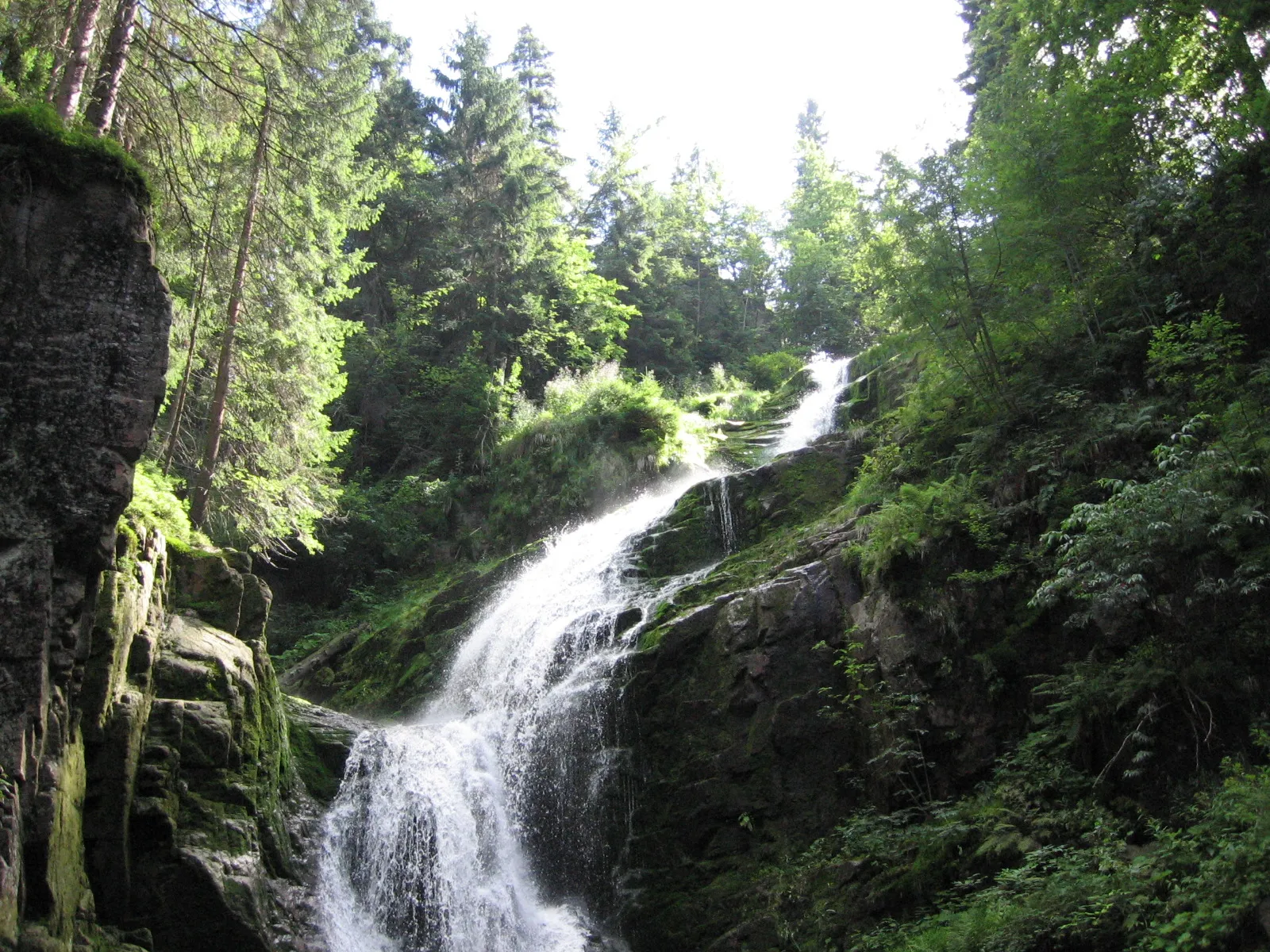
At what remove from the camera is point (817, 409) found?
22.4m

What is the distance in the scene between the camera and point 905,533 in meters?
9.44

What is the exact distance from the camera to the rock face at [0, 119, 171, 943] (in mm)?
6086

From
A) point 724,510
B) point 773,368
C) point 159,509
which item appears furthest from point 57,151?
point 773,368

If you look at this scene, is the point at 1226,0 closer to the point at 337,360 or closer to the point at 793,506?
the point at 793,506

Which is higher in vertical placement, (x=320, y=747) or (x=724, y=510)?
(x=724, y=510)

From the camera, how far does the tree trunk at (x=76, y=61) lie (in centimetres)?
777

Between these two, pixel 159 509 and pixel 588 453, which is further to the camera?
pixel 588 453

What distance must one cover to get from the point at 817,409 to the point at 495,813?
48.0 feet

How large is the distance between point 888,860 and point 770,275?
35.2 metres

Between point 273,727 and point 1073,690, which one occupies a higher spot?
point 1073,690

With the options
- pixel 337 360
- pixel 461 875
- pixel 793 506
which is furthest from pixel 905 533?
pixel 337 360

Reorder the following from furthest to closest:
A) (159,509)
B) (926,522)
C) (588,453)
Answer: (588,453)
(159,509)
(926,522)

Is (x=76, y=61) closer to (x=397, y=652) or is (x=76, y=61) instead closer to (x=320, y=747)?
(x=320, y=747)

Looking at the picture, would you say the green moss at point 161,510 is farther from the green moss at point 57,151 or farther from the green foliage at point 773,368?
the green foliage at point 773,368
